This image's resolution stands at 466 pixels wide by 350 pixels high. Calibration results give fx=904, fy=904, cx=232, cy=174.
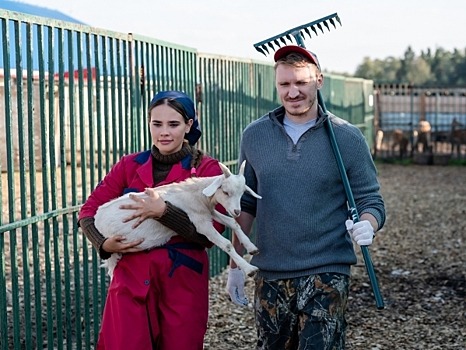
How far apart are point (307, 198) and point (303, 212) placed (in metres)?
0.07

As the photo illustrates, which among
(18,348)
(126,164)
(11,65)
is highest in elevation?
(11,65)

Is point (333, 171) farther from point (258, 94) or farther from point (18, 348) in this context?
point (258, 94)

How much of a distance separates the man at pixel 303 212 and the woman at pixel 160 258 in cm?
30

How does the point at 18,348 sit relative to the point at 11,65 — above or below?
below

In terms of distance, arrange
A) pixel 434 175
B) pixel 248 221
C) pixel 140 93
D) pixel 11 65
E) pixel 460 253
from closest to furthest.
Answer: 1. pixel 248 221
2. pixel 11 65
3. pixel 140 93
4. pixel 460 253
5. pixel 434 175

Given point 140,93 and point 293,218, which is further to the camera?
point 140,93

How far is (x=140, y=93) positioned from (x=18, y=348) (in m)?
2.62

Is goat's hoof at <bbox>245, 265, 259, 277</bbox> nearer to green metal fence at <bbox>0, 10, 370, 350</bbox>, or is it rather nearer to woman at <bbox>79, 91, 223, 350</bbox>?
woman at <bbox>79, 91, 223, 350</bbox>

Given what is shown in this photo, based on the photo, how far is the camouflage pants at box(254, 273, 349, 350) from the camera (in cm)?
410

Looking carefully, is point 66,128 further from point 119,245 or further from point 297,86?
point 297,86

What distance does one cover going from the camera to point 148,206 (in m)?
4.02

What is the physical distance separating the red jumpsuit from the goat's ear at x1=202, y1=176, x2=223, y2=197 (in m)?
0.27

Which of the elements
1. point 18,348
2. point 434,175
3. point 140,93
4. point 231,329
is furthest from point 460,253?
point 434,175

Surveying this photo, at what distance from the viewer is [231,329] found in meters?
7.54
